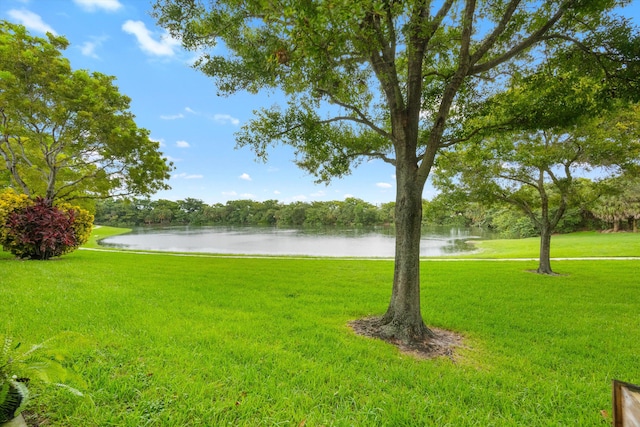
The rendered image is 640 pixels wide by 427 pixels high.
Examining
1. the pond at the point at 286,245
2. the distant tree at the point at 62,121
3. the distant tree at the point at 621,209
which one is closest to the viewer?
the distant tree at the point at 62,121

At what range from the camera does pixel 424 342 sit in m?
4.08

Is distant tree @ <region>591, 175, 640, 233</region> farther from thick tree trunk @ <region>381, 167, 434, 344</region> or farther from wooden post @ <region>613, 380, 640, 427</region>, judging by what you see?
wooden post @ <region>613, 380, 640, 427</region>

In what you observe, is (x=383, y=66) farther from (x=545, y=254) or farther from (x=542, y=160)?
(x=545, y=254)

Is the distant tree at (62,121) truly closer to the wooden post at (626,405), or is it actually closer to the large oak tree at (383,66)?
the large oak tree at (383,66)

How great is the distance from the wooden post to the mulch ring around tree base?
8.00 feet

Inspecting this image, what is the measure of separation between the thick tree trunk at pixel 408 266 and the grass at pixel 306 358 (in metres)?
0.52

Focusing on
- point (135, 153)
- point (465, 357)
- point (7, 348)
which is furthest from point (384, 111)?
point (135, 153)

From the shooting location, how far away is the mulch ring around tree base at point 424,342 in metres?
3.79

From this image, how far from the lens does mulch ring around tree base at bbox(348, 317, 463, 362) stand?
12.4 feet

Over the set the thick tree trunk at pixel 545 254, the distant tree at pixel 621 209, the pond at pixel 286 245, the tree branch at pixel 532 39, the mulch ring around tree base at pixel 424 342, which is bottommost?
the pond at pixel 286 245

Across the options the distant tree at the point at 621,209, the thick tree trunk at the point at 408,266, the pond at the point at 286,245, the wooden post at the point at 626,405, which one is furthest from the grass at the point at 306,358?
the distant tree at the point at 621,209

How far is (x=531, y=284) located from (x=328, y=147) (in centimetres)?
730

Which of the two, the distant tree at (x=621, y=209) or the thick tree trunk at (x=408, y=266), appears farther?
the distant tree at (x=621, y=209)

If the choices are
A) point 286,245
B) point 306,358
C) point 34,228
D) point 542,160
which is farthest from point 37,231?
point 286,245
